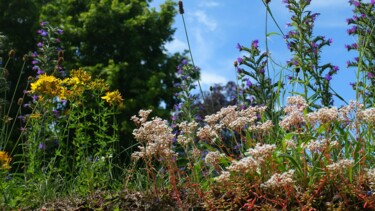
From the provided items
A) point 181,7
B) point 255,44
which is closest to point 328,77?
point 255,44

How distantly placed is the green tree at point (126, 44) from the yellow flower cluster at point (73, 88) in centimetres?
1096

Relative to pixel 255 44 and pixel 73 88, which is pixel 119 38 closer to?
pixel 255 44

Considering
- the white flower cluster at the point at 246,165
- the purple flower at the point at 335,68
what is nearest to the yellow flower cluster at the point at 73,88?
the white flower cluster at the point at 246,165

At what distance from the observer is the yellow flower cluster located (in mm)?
5426

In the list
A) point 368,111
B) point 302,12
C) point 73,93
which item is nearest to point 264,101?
point 302,12

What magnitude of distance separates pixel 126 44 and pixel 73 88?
12.9 m

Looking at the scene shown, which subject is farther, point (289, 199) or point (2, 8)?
point (2, 8)

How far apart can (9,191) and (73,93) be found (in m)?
1.16

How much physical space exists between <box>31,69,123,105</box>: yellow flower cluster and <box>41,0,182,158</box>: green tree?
1096 centimetres

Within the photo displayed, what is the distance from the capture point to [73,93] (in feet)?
18.9

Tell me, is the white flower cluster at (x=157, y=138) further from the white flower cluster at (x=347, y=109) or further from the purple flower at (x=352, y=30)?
the purple flower at (x=352, y=30)

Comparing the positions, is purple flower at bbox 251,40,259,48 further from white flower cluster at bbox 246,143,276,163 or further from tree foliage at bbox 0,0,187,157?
tree foliage at bbox 0,0,187,157

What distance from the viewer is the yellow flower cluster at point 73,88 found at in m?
5.43

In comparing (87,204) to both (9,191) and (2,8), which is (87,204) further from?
(2,8)
